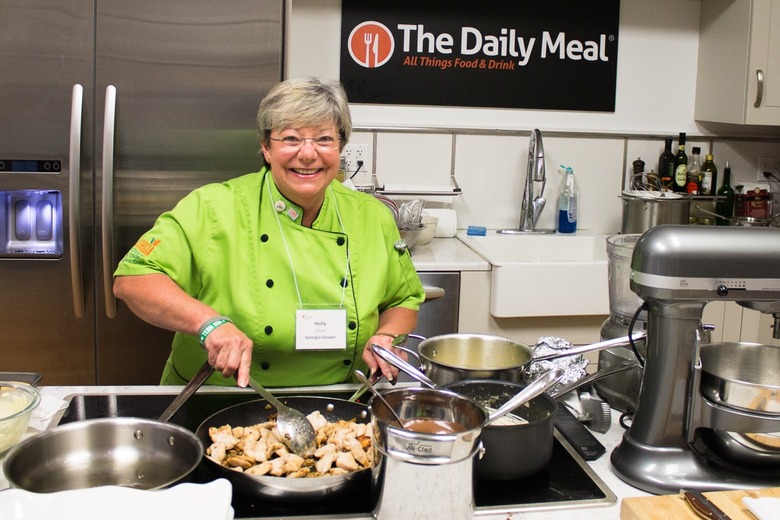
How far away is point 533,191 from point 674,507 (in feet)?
7.90

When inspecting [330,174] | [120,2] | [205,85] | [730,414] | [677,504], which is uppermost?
[120,2]

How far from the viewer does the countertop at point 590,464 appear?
47.8 inches

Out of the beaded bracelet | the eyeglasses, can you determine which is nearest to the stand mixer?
the beaded bracelet

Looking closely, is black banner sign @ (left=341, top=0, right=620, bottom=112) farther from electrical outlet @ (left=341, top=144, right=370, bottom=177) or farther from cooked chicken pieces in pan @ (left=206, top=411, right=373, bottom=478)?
cooked chicken pieces in pan @ (left=206, top=411, right=373, bottom=478)

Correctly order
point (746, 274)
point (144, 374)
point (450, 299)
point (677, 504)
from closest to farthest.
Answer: point (677, 504) < point (746, 274) < point (144, 374) < point (450, 299)

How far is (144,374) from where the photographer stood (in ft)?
8.80

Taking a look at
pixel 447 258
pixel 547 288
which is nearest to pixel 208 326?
pixel 447 258

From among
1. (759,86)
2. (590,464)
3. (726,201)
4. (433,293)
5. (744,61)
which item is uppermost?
(744,61)

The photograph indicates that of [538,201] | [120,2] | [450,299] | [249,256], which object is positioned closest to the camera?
[249,256]

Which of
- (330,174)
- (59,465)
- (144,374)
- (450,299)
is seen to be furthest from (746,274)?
(144,374)

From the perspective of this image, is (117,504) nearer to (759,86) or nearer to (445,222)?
(445,222)

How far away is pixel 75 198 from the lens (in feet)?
8.24

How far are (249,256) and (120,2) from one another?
109 centimetres

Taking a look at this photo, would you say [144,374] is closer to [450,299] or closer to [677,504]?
[450,299]
